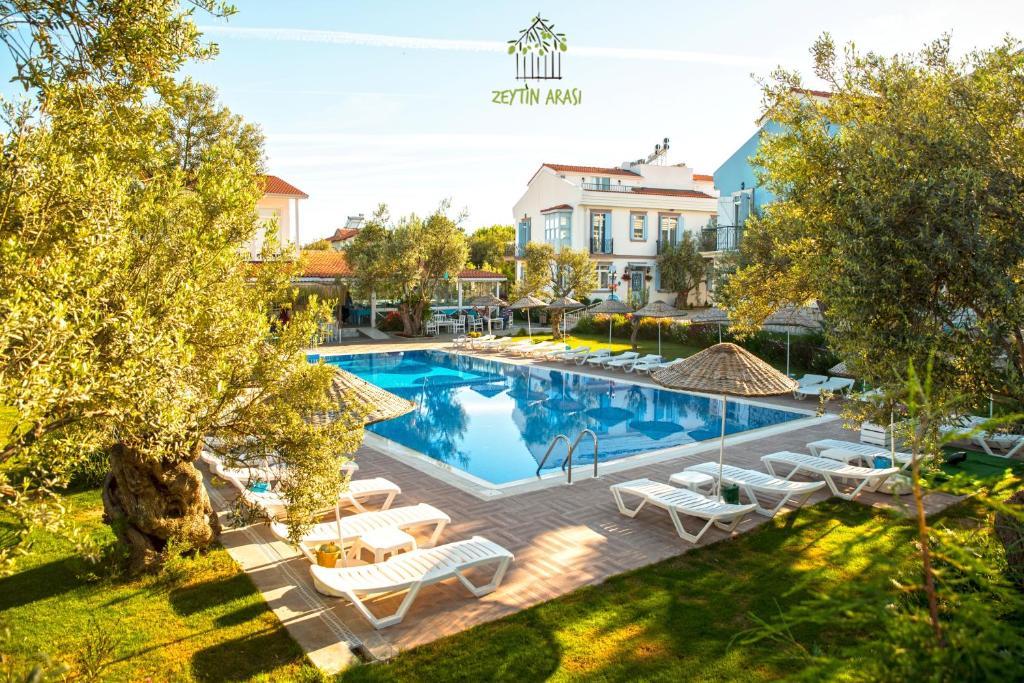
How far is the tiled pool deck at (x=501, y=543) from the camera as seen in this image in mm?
5730

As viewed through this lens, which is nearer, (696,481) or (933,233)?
(933,233)

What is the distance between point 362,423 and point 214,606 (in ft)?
6.95

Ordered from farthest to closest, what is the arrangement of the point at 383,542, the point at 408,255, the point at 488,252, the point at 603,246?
the point at 488,252, the point at 603,246, the point at 408,255, the point at 383,542

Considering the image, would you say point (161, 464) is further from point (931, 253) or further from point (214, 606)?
point (931, 253)

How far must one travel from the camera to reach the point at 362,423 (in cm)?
604

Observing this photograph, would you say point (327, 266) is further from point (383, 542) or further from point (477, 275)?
point (383, 542)

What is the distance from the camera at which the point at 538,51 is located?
674cm

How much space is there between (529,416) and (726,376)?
8942 millimetres

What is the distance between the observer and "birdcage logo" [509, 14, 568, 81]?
6495 millimetres

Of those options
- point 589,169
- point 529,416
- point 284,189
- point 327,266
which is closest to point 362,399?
point 529,416

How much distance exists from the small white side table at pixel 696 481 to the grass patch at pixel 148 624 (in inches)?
214

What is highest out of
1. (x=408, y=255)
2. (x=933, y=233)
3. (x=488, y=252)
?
(x=488, y=252)

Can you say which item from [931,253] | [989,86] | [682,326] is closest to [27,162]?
[931,253]

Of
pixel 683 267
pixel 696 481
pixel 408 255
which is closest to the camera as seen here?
pixel 696 481
